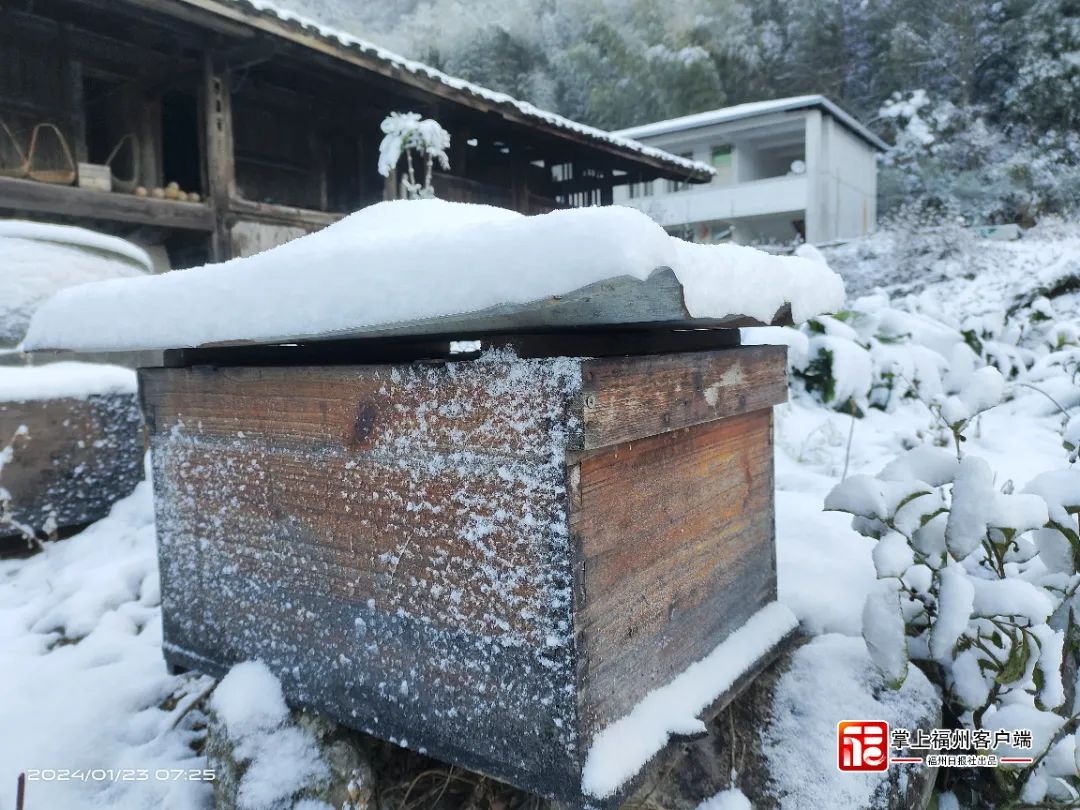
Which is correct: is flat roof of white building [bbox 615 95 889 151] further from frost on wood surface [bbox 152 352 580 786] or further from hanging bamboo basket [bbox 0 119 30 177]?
frost on wood surface [bbox 152 352 580 786]

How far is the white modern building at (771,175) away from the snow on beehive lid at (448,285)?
15.6 m

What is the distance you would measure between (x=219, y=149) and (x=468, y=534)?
591cm

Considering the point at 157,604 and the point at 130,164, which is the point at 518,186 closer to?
the point at 130,164

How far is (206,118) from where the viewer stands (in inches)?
223

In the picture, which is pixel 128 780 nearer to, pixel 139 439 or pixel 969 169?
pixel 139 439

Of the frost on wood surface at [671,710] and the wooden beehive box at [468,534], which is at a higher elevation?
the wooden beehive box at [468,534]

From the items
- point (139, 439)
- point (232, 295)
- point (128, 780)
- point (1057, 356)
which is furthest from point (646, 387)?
point (1057, 356)

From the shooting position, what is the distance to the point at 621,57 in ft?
87.4

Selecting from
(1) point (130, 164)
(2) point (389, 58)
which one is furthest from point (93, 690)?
(1) point (130, 164)

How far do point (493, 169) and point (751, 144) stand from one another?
12001 millimetres

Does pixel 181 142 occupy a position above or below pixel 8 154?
above

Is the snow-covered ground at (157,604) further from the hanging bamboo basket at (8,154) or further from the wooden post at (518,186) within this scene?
the wooden post at (518,186)

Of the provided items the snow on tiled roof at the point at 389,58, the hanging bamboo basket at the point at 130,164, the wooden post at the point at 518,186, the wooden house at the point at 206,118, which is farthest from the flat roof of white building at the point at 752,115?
the hanging bamboo basket at the point at 130,164

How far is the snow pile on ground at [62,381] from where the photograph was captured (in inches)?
80.0
